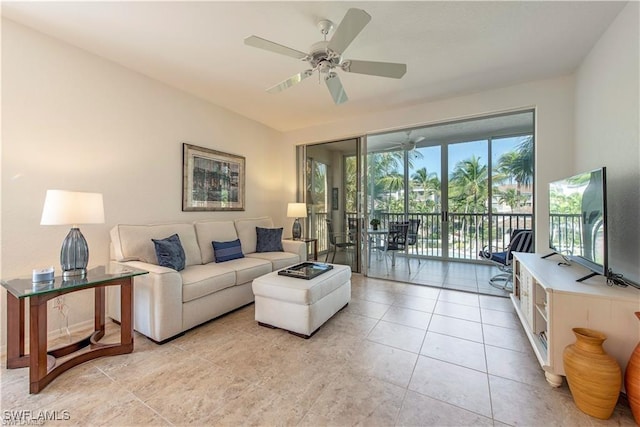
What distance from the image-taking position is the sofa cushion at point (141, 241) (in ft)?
8.29

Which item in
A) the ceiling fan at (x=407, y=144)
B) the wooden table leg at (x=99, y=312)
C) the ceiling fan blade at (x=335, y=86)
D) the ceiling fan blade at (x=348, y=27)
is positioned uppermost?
the ceiling fan at (x=407, y=144)

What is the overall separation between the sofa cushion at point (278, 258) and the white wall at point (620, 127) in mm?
3094

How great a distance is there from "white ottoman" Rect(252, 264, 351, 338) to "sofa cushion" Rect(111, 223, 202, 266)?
109cm

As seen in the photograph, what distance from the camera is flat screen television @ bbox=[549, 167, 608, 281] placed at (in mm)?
1716

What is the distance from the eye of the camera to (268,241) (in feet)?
12.8

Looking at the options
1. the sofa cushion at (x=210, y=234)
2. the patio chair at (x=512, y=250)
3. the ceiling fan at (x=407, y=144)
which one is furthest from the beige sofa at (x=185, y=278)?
the ceiling fan at (x=407, y=144)

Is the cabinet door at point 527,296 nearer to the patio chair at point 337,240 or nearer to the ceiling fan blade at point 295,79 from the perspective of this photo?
the ceiling fan blade at point 295,79

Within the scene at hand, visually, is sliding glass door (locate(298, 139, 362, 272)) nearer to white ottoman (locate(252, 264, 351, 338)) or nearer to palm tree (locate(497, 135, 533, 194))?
white ottoman (locate(252, 264, 351, 338))

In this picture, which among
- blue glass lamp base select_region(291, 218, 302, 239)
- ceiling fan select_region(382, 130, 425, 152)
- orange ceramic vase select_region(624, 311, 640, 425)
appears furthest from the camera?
ceiling fan select_region(382, 130, 425, 152)

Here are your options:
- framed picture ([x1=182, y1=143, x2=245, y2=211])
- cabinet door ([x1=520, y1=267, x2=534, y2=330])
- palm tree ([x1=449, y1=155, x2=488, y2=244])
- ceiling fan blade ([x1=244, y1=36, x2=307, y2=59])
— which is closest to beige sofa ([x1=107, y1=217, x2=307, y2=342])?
framed picture ([x1=182, y1=143, x2=245, y2=211])

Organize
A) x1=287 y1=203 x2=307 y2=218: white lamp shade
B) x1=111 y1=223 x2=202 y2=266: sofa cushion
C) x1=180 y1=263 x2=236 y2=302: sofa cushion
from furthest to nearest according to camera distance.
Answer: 1. x1=287 y1=203 x2=307 y2=218: white lamp shade
2. x1=111 y1=223 x2=202 y2=266: sofa cushion
3. x1=180 y1=263 x2=236 y2=302: sofa cushion

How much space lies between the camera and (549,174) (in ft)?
9.75

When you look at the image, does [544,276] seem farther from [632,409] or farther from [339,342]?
[339,342]

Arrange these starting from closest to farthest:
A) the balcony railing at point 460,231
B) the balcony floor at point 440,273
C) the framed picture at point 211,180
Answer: the framed picture at point 211,180 < the balcony floor at point 440,273 < the balcony railing at point 460,231
